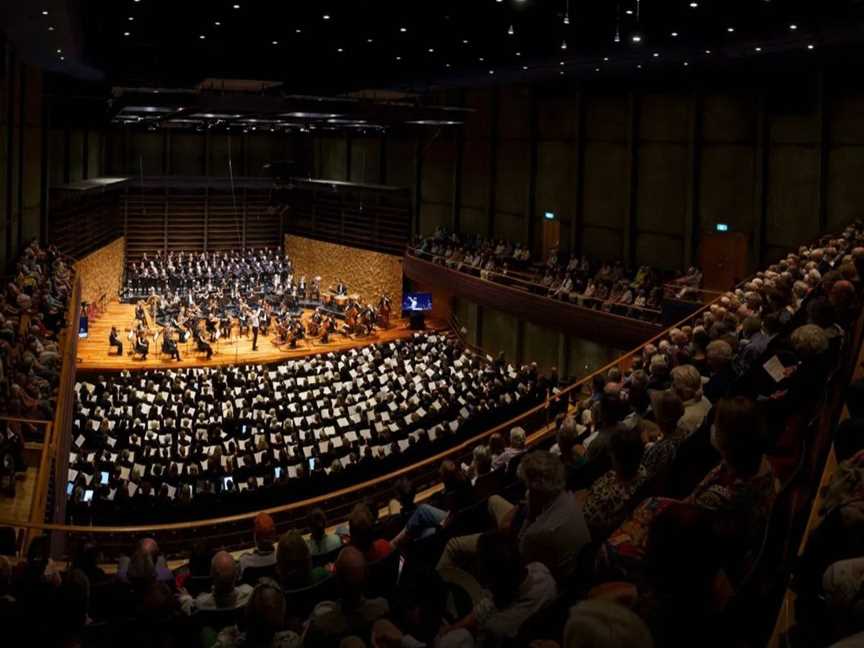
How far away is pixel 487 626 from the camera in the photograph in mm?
3322

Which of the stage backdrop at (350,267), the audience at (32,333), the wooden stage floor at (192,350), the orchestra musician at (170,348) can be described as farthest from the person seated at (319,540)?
the stage backdrop at (350,267)

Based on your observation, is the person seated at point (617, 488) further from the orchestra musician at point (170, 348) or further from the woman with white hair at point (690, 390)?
the orchestra musician at point (170, 348)

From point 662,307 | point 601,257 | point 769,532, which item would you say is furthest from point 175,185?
point 769,532

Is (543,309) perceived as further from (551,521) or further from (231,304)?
(551,521)

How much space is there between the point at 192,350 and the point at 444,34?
33.4ft

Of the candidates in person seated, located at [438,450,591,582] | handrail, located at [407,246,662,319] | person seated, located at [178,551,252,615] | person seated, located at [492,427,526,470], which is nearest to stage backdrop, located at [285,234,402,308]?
handrail, located at [407,246,662,319]

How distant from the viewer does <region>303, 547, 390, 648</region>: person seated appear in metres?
3.96

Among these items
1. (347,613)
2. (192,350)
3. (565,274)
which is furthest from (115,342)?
(347,613)

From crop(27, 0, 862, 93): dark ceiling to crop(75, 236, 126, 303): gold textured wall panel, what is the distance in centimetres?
532

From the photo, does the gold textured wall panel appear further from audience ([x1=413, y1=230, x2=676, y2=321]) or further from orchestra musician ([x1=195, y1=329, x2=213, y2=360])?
audience ([x1=413, y1=230, x2=676, y2=321])

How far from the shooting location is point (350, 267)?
3294cm

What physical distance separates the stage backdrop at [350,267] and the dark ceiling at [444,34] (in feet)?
22.6

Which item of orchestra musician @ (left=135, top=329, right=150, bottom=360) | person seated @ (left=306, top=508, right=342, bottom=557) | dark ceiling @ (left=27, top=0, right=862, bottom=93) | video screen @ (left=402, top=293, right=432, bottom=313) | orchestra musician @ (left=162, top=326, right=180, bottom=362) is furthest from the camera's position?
video screen @ (left=402, top=293, right=432, bottom=313)

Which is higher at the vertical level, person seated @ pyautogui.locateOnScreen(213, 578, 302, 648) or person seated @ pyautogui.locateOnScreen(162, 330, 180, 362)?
person seated @ pyautogui.locateOnScreen(213, 578, 302, 648)
